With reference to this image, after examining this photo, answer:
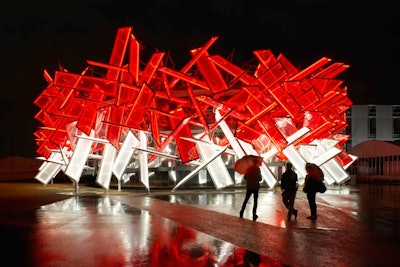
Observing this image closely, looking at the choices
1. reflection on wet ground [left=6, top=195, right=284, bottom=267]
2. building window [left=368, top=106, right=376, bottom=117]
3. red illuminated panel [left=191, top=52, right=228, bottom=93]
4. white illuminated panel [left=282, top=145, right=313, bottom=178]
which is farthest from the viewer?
building window [left=368, top=106, right=376, bottom=117]

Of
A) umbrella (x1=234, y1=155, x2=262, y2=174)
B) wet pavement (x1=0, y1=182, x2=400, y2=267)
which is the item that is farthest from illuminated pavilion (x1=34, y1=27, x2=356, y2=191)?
umbrella (x1=234, y1=155, x2=262, y2=174)

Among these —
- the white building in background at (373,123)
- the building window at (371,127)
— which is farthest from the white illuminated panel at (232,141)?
the building window at (371,127)

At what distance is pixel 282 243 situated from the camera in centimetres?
900

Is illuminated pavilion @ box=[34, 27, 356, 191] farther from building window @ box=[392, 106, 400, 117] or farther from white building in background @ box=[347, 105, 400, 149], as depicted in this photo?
building window @ box=[392, 106, 400, 117]

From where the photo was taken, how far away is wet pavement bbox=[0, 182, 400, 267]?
7598 mm

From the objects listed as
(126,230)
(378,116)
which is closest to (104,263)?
(126,230)

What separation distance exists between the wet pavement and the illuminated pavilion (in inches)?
227

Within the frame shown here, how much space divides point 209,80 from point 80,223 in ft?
35.0

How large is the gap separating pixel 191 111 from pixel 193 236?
14061 millimetres

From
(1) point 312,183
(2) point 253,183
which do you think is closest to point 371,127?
(1) point 312,183

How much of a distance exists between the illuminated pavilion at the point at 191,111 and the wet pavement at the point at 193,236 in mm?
5757

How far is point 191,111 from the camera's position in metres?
23.3

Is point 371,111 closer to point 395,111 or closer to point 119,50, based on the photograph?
point 395,111

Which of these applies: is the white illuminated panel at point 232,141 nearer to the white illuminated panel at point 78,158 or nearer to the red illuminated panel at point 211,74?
the red illuminated panel at point 211,74
